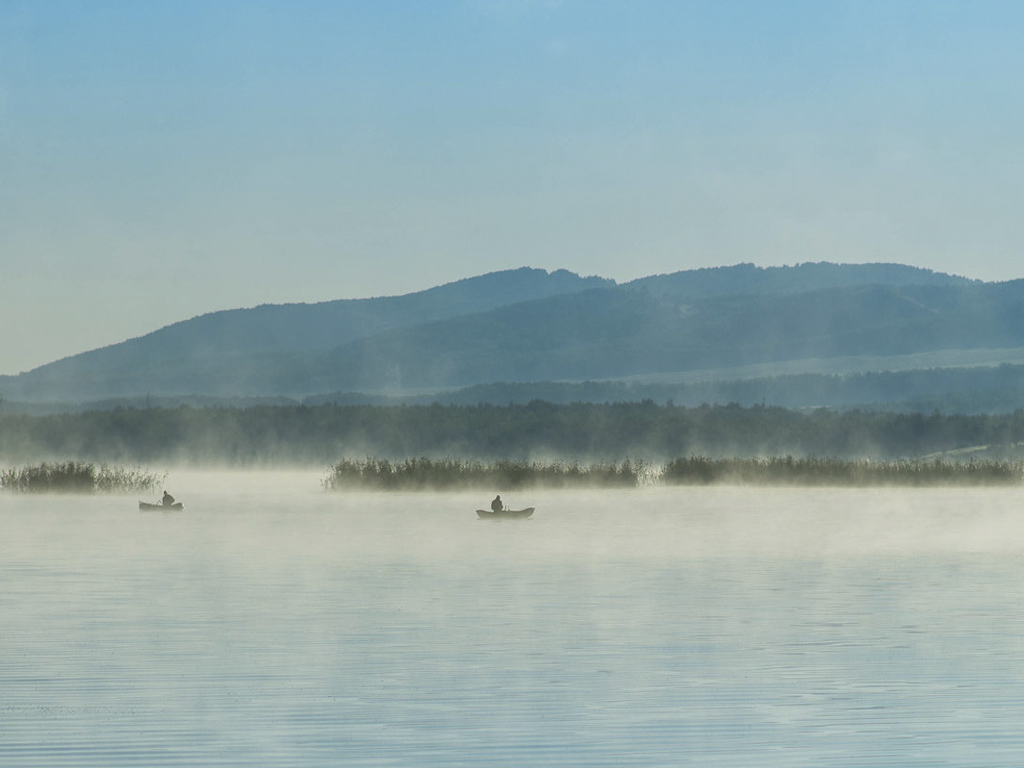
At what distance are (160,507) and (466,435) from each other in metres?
36.5

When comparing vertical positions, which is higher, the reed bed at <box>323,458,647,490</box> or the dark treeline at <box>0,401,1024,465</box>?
the dark treeline at <box>0,401,1024,465</box>

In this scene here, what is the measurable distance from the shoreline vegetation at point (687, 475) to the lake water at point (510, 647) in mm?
15540

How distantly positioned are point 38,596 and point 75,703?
341 inches

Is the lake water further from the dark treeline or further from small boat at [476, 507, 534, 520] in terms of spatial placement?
the dark treeline

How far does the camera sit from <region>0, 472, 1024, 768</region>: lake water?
14398mm

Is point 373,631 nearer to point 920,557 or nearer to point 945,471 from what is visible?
point 920,557

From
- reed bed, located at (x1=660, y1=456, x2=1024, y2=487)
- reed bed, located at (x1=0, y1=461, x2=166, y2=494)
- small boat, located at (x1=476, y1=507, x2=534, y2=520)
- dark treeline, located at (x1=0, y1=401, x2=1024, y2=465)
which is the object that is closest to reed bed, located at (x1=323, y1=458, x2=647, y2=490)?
reed bed, located at (x1=660, y1=456, x2=1024, y2=487)

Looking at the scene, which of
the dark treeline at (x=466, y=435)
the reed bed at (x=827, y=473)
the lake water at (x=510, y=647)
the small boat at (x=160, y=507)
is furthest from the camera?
the dark treeline at (x=466, y=435)

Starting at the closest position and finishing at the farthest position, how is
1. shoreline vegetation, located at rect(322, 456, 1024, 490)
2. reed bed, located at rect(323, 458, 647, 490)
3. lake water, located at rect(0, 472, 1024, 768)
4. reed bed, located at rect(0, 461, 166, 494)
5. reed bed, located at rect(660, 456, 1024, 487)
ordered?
lake water, located at rect(0, 472, 1024, 768) → reed bed, located at rect(0, 461, 166, 494) → reed bed, located at rect(323, 458, 647, 490) → shoreline vegetation, located at rect(322, 456, 1024, 490) → reed bed, located at rect(660, 456, 1024, 487)

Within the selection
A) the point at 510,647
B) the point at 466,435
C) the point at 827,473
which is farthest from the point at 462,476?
the point at 510,647

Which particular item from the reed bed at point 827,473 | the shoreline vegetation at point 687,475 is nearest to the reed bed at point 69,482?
the shoreline vegetation at point 687,475

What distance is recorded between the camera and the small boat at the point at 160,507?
43312 millimetres

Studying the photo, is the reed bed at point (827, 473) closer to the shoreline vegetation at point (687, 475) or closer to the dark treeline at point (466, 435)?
the shoreline vegetation at point (687, 475)

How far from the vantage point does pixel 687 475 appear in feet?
181
